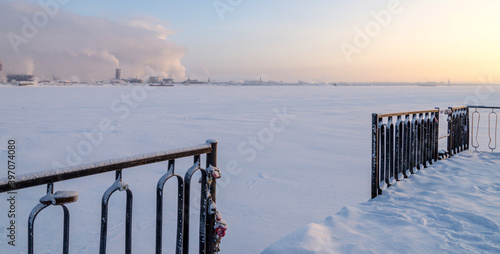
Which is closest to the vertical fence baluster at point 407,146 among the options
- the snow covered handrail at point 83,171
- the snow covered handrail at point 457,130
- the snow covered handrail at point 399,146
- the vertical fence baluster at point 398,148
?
the snow covered handrail at point 399,146

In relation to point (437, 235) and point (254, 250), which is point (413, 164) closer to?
point (437, 235)

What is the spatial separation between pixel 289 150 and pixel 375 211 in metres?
5.95

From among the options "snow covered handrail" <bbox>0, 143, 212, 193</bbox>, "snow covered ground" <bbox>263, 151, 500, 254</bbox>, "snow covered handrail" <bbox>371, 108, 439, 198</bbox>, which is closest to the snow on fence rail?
"snow covered handrail" <bbox>371, 108, 439, 198</bbox>

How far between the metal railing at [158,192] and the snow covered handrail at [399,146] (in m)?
2.86

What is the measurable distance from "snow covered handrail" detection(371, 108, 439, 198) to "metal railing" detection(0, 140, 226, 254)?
2.86 meters

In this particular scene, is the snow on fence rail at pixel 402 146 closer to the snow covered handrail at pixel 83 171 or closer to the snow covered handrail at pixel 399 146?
the snow covered handrail at pixel 399 146

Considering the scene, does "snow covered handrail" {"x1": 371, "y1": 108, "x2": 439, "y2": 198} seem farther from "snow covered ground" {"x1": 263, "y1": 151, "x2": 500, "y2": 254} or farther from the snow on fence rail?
"snow covered ground" {"x1": 263, "y1": 151, "x2": 500, "y2": 254}

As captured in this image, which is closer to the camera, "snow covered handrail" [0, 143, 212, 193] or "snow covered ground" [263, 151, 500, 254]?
"snow covered handrail" [0, 143, 212, 193]

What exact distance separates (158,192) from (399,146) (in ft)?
13.6

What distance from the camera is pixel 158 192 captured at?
2.25m

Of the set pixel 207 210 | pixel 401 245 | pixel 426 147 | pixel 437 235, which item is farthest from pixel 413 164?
pixel 207 210

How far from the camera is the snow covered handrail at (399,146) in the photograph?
4727 millimetres

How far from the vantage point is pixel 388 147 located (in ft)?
16.3

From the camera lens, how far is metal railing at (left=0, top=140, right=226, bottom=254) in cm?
165
